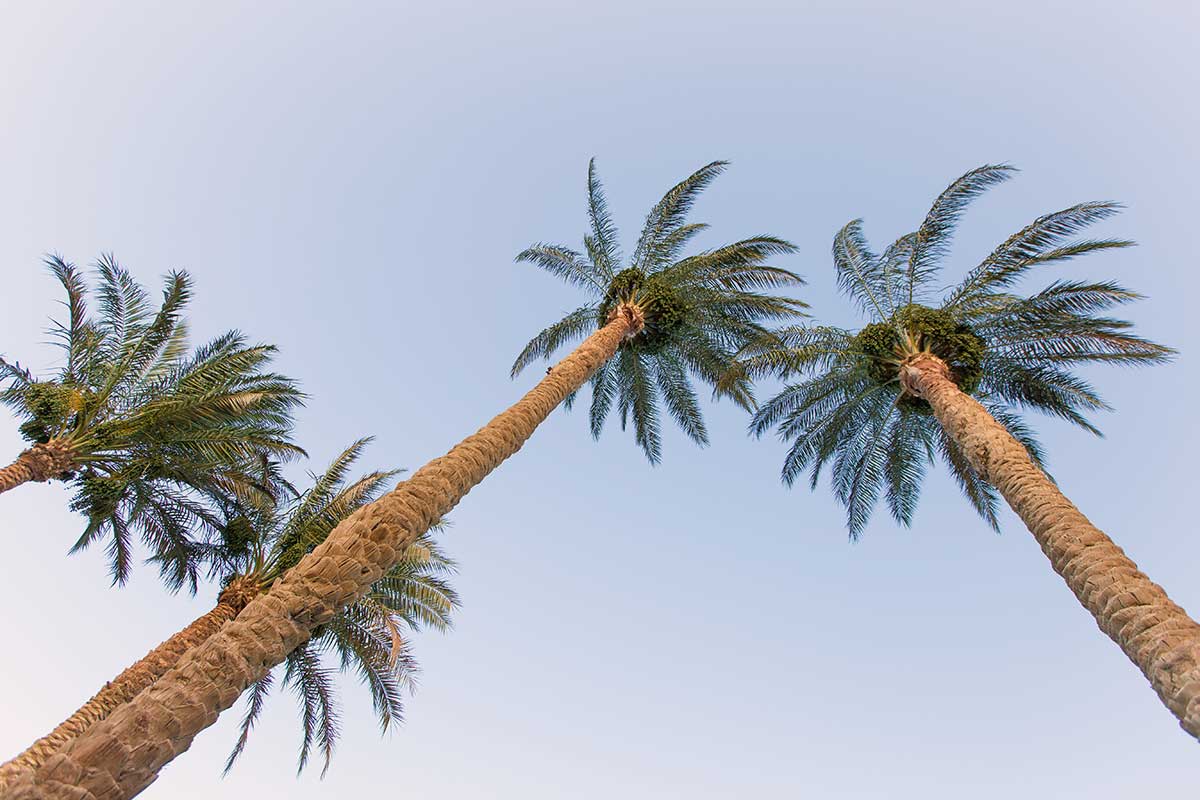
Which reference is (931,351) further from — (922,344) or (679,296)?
(679,296)

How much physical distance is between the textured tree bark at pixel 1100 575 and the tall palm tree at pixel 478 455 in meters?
6.00

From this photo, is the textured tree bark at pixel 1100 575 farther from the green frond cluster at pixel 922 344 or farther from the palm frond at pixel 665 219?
the palm frond at pixel 665 219

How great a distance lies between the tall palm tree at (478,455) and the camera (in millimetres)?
3801

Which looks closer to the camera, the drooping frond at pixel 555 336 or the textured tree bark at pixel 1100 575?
the textured tree bark at pixel 1100 575

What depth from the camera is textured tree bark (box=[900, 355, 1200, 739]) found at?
484 cm

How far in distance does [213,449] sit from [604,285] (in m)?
8.98

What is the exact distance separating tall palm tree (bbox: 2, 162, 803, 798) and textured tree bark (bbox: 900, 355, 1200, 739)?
600cm

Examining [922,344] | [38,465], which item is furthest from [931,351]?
[38,465]

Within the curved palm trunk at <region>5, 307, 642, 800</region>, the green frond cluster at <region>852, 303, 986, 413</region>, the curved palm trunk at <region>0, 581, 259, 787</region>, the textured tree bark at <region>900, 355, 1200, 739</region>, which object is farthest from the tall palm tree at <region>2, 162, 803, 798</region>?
the textured tree bark at <region>900, 355, 1200, 739</region>

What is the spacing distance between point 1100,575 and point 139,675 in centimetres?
1285

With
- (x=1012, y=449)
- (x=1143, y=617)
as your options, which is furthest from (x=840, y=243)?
(x=1143, y=617)

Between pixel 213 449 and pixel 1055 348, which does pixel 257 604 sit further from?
pixel 1055 348

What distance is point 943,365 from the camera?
37.7 ft

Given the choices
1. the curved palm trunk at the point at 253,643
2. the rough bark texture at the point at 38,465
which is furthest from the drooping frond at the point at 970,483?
the rough bark texture at the point at 38,465
